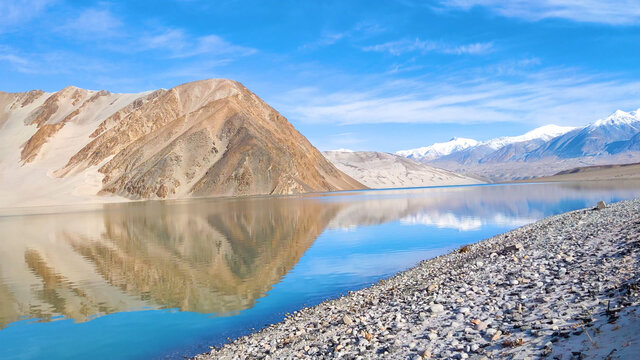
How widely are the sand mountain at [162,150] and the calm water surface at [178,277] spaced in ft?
301

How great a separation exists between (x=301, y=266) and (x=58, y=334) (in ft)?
42.3

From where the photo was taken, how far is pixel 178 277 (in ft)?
76.2

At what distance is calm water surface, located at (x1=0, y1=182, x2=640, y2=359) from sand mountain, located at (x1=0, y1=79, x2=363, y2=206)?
301ft

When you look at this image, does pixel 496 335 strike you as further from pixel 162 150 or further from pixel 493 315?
pixel 162 150

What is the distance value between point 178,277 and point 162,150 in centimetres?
13097

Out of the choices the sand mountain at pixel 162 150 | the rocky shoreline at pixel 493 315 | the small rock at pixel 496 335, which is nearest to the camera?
the rocky shoreline at pixel 493 315

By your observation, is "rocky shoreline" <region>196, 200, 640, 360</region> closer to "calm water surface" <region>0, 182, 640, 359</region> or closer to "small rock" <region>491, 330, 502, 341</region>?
"small rock" <region>491, 330, 502, 341</region>

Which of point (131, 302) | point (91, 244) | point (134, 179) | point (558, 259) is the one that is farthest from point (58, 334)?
point (134, 179)

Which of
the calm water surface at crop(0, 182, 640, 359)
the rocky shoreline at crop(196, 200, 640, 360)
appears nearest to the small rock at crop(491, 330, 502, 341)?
the rocky shoreline at crop(196, 200, 640, 360)

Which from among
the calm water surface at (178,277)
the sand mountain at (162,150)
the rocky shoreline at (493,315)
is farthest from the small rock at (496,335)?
the sand mountain at (162,150)

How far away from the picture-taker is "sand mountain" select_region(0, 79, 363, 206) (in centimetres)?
13562

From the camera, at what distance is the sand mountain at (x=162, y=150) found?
135625mm

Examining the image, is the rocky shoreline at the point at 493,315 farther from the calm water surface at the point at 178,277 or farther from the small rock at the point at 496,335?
the calm water surface at the point at 178,277

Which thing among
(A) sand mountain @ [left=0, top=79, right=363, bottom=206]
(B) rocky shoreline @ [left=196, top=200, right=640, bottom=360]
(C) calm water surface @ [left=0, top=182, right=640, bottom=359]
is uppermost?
(A) sand mountain @ [left=0, top=79, right=363, bottom=206]
